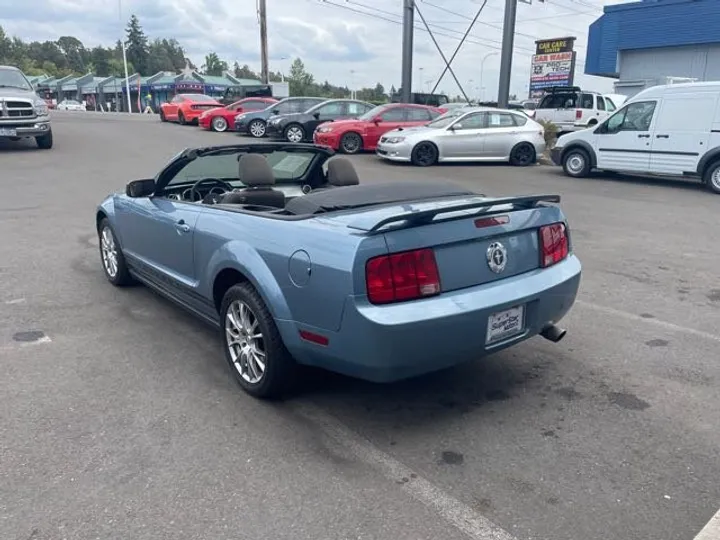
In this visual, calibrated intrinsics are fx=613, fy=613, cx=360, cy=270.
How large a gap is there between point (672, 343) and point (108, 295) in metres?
4.60

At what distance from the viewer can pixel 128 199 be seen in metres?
5.06

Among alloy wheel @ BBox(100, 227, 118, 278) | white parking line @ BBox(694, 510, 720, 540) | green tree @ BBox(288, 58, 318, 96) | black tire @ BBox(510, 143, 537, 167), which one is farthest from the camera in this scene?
green tree @ BBox(288, 58, 318, 96)

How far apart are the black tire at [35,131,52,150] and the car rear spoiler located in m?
16.1

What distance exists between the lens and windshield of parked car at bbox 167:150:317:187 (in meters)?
4.69

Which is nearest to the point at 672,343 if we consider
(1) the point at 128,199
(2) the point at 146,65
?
(1) the point at 128,199

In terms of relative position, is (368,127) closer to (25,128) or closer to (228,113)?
(228,113)

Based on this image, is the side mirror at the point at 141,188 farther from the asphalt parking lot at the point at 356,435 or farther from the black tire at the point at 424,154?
the black tire at the point at 424,154

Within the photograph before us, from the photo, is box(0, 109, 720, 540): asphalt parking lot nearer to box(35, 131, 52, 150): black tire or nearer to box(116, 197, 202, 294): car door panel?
box(116, 197, 202, 294): car door panel

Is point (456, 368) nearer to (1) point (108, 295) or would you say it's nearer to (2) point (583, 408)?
(2) point (583, 408)

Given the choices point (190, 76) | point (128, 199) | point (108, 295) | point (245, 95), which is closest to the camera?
point (128, 199)

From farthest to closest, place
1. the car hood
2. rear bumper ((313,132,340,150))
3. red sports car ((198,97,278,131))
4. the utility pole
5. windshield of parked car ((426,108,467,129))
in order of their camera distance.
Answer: the utility pole → red sports car ((198,97,278,131)) → rear bumper ((313,132,340,150)) → windshield of parked car ((426,108,467,129)) → the car hood

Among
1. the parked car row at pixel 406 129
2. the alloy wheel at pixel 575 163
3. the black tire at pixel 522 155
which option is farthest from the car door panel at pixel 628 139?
the parked car row at pixel 406 129

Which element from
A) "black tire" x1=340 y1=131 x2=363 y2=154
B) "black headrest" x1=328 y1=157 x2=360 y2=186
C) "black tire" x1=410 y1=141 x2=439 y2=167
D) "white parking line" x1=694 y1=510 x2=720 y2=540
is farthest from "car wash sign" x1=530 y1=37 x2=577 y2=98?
"white parking line" x1=694 y1=510 x2=720 y2=540

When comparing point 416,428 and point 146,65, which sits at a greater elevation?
point 146,65
